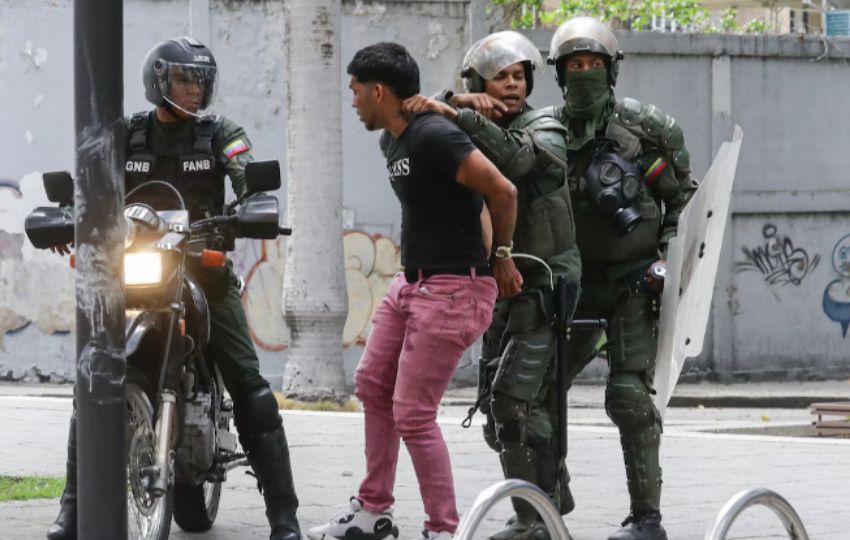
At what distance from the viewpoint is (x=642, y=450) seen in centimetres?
683

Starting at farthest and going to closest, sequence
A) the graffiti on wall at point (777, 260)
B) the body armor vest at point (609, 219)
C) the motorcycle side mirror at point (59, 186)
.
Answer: the graffiti on wall at point (777, 260)
the body armor vest at point (609, 219)
the motorcycle side mirror at point (59, 186)

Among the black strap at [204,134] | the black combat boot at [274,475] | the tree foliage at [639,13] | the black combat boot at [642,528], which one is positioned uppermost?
the tree foliage at [639,13]

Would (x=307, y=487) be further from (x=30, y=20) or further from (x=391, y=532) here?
(x=30, y=20)

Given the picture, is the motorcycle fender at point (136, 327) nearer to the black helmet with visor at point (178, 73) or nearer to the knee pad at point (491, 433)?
the black helmet with visor at point (178, 73)

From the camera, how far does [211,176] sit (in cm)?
662

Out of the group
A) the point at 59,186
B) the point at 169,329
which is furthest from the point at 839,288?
the point at 169,329

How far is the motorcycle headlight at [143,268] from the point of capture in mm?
5926

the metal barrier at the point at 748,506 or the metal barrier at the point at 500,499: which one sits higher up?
the metal barrier at the point at 500,499

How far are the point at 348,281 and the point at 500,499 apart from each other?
535 inches

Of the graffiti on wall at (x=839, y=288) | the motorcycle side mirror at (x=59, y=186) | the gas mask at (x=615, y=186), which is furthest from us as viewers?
the graffiti on wall at (x=839, y=288)

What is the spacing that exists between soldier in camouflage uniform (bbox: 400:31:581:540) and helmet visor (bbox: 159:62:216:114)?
2.87 ft

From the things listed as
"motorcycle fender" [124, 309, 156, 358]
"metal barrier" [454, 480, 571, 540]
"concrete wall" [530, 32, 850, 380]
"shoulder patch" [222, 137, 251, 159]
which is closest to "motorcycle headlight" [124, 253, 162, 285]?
"motorcycle fender" [124, 309, 156, 358]

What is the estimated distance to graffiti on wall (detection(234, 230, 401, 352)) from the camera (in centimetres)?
1758

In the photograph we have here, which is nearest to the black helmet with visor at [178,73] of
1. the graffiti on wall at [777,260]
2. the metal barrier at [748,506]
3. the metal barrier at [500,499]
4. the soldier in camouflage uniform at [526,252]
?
the soldier in camouflage uniform at [526,252]
